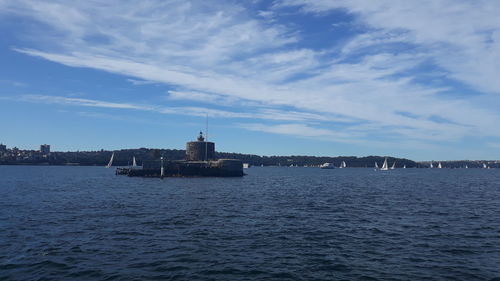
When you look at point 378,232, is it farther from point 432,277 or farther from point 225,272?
point 225,272

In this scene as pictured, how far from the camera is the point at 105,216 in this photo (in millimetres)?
38906

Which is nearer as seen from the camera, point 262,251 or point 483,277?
point 483,277

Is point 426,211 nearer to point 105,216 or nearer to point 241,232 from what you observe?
point 241,232

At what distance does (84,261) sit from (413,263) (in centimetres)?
1934

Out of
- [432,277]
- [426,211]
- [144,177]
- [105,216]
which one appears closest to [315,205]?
[426,211]

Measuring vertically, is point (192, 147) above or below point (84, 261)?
above

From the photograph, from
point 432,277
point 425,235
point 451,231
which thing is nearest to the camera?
point 432,277

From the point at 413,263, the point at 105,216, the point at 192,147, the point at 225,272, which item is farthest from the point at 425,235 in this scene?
the point at 192,147

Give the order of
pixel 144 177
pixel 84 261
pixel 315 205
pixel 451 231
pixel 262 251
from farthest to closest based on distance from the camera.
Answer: pixel 144 177 < pixel 315 205 < pixel 451 231 < pixel 262 251 < pixel 84 261

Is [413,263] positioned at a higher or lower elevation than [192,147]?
lower

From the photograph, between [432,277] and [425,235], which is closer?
[432,277]

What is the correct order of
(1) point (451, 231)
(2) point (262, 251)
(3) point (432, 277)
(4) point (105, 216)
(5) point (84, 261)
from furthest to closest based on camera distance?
(4) point (105, 216) < (1) point (451, 231) < (2) point (262, 251) < (5) point (84, 261) < (3) point (432, 277)

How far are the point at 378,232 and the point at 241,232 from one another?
11276 mm

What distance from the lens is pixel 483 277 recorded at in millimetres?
19797
